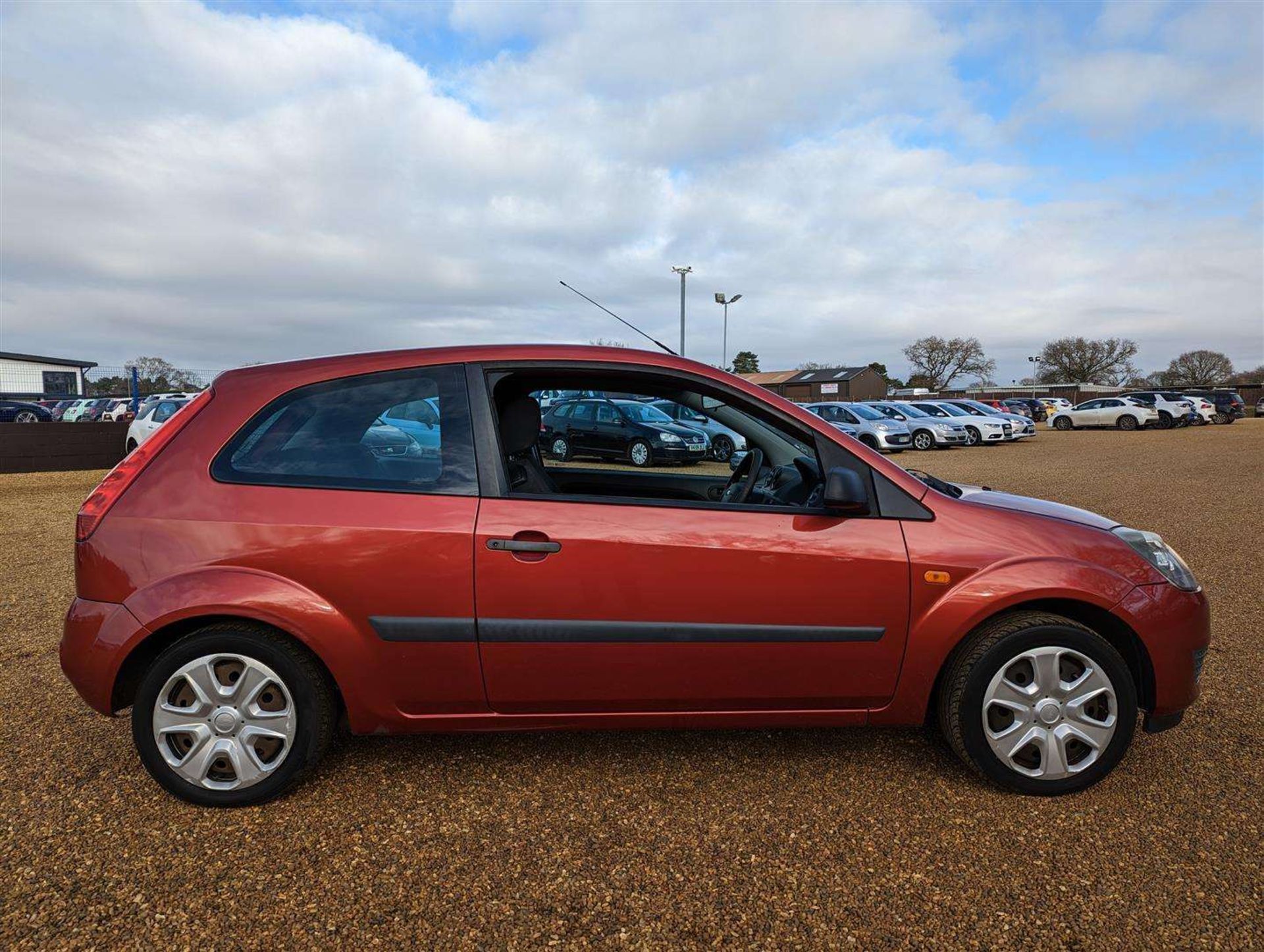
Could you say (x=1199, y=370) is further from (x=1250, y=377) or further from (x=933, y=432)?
(x=933, y=432)

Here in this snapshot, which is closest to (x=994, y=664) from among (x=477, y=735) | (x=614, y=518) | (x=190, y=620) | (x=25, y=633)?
(x=614, y=518)

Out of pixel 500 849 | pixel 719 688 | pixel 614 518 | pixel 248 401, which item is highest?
pixel 248 401

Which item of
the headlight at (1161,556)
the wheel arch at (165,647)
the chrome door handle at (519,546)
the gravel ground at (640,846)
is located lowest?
the gravel ground at (640,846)

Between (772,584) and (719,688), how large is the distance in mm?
416

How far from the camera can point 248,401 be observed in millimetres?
2686

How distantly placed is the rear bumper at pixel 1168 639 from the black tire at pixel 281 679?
2813 millimetres

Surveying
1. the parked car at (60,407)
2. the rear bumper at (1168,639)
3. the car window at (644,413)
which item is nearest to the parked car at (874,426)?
the car window at (644,413)

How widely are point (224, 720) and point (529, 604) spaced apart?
1.12 m

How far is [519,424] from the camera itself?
10.1 feet

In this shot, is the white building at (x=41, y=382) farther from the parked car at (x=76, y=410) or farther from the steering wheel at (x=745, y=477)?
the steering wheel at (x=745, y=477)

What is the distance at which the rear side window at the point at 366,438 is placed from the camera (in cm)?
256

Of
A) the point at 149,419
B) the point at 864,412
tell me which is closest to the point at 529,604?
the point at 149,419

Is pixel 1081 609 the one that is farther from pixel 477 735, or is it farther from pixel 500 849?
pixel 477 735

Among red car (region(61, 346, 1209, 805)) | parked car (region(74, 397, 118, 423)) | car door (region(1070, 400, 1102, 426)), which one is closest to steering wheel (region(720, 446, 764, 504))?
red car (region(61, 346, 1209, 805))
